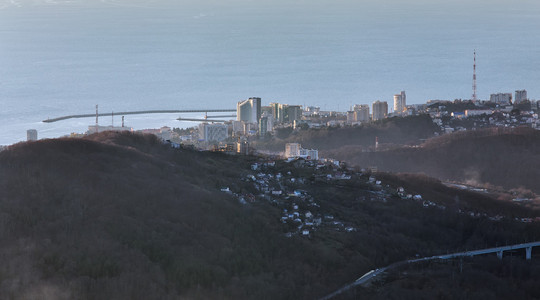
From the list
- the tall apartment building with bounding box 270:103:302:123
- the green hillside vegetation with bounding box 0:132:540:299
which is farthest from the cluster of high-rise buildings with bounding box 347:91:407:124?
the green hillside vegetation with bounding box 0:132:540:299

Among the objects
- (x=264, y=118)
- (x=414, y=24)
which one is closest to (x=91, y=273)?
(x=264, y=118)

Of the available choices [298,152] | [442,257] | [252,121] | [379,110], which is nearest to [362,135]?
[379,110]

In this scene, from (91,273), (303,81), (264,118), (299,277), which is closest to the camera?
(91,273)

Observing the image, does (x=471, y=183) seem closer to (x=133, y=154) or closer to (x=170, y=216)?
(x=133, y=154)

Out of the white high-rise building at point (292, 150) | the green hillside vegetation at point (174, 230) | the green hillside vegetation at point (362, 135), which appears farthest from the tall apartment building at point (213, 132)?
the green hillside vegetation at point (174, 230)

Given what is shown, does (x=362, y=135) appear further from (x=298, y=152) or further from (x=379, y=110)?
(x=298, y=152)

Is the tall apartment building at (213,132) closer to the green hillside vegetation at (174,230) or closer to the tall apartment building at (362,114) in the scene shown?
the tall apartment building at (362,114)
